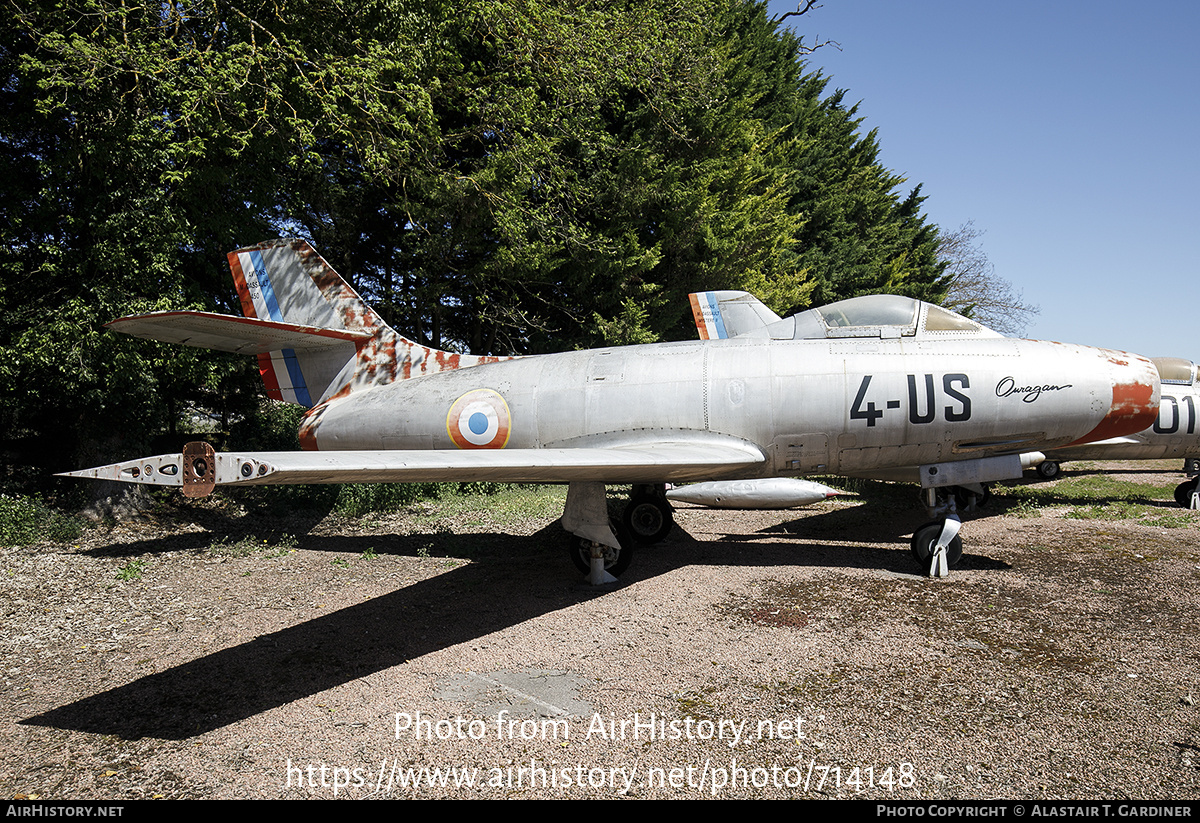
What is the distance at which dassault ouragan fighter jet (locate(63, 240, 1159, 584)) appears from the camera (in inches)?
267

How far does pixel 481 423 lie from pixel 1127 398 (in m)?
7.34

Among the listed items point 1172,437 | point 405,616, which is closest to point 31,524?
point 405,616

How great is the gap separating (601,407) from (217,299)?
30.0ft

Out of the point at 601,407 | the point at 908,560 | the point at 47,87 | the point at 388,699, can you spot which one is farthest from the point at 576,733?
the point at 47,87

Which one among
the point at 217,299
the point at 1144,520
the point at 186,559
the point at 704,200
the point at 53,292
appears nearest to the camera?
the point at 186,559

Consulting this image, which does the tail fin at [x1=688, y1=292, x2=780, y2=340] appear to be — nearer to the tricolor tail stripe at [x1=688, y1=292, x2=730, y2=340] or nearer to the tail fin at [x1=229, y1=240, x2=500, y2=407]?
the tricolor tail stripe at [x1=688, y1=292, x2=730, y2=340]

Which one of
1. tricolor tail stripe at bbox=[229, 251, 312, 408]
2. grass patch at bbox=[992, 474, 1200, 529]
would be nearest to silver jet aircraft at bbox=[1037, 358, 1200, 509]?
grass patch at bbox=[992, 474, 1200, 529]

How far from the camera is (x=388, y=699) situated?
448 centimetres

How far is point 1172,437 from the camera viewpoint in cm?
1183

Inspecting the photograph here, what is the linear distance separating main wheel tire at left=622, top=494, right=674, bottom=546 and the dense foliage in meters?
6.21

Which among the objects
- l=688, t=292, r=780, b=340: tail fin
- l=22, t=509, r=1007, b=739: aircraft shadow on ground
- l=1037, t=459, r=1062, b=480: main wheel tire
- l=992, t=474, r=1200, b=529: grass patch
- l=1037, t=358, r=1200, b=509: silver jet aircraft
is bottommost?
l=22, t=509, r=1007, b=739: aircraft shadow on ground

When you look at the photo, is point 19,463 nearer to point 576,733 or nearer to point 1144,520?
point 576,733

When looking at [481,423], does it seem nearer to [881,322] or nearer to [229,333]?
[229,333]

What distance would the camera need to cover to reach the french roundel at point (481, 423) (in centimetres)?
786
